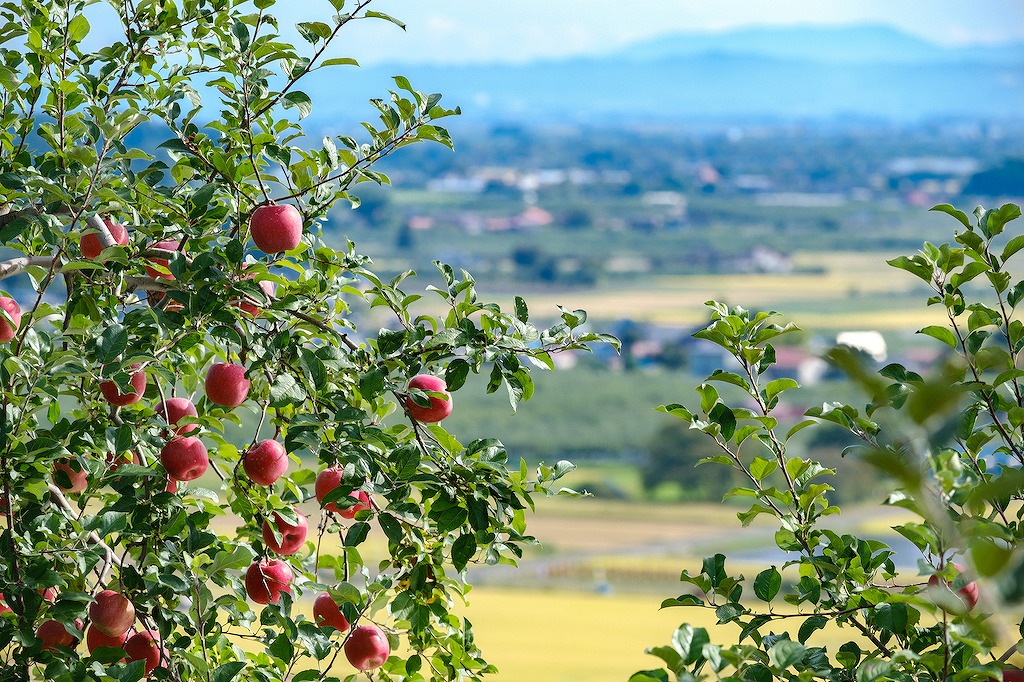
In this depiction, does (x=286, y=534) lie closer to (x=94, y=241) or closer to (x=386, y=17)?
(x=94, y=241)

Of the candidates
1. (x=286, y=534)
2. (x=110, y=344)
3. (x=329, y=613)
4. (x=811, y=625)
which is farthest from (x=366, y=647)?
(x=811, y=625)

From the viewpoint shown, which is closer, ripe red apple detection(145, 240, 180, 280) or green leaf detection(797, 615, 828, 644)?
green leaf detection(797, 615, 828, 644)

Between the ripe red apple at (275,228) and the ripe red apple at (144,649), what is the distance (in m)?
0.67

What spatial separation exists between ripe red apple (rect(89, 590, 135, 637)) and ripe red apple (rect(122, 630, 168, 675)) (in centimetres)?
9

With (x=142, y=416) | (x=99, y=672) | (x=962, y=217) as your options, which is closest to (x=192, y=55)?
(x=142, y=416)

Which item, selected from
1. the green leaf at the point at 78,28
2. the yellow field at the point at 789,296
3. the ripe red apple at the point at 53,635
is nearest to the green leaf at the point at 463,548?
the ripe red apple at the point at 53,635

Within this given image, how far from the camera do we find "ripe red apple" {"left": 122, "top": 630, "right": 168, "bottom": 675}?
1880 mm

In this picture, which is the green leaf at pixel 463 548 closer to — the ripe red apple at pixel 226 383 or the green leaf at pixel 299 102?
the ripe red apple at pixel 226 383

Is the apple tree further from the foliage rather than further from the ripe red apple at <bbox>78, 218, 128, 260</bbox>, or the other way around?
the foliage

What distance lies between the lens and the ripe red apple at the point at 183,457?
1.81 meters

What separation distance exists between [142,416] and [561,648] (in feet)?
60.9

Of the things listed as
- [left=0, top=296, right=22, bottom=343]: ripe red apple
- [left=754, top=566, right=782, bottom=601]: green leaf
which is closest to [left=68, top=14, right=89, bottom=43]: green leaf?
[left=0, top=296, right=22, bottom=343]: ripe red apple

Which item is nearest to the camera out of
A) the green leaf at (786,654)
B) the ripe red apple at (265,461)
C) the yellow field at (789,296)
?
the green leaf at (786,654)

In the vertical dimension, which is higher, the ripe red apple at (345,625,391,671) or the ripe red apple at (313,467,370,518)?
the ripe red apple at (313,467,370,518)
